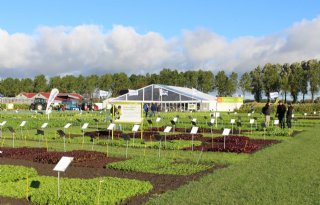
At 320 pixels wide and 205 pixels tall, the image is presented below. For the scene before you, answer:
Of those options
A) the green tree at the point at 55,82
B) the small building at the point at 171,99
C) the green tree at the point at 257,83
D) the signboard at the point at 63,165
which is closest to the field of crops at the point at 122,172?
the signboard at the point at 63,165

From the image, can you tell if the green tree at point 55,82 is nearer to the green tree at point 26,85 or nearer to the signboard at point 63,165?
the green tree at point 26,85

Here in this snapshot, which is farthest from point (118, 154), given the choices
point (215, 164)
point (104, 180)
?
point (104, 180)

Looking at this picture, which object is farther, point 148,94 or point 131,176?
point 148,94

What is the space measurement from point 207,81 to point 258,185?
12626 centimetres

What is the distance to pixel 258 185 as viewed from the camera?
1191 centimetres

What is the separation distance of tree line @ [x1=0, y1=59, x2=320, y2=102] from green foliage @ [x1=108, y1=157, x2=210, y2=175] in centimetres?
9451

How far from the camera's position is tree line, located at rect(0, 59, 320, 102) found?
10606 cm

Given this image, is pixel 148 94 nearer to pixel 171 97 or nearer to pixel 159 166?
pixel 171 97

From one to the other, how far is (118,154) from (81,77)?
138m

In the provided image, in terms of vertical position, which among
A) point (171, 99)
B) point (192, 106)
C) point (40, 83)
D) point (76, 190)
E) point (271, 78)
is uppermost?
point (40, 83)

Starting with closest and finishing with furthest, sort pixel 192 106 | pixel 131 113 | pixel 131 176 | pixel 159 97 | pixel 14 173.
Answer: pixel 14 173, pixel 131 176, pixel 131 113, pixel 192 106, pixel 159 97

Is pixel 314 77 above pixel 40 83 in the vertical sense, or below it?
below

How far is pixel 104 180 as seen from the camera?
40.2 ft

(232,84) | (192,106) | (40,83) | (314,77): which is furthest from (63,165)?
(40,83)
